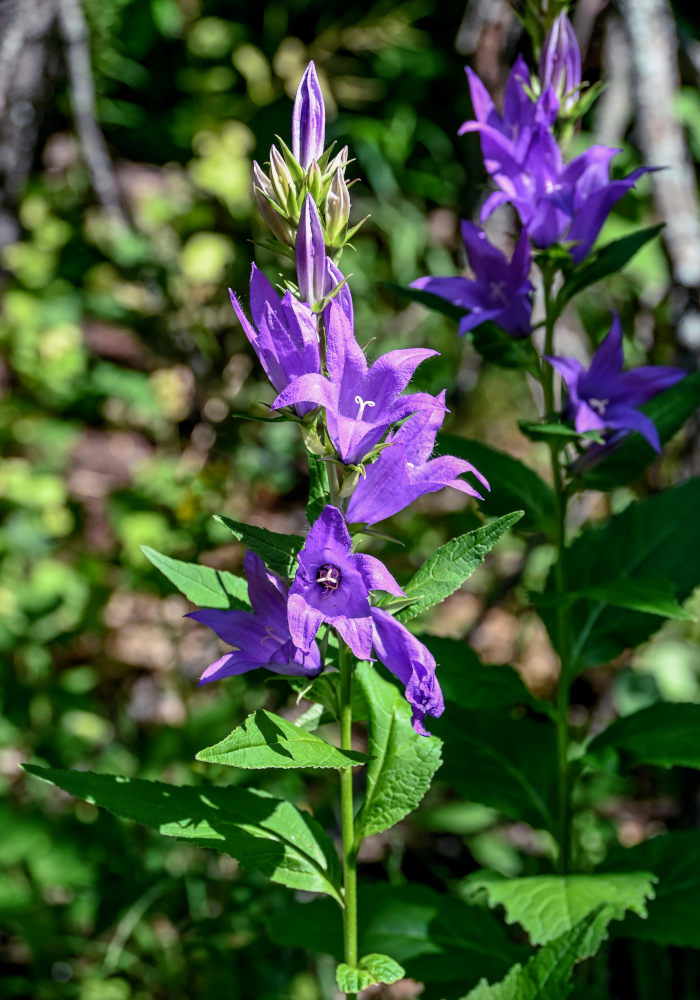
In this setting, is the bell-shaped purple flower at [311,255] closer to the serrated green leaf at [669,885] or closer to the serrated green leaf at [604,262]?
the serrated green leaf at [604,262]

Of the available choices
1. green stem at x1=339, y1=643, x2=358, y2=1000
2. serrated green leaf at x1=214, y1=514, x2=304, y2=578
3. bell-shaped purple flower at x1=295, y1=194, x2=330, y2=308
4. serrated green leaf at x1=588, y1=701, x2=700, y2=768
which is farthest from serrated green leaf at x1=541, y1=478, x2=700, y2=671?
bell-shaped purple flower at x1=295, y1=194, x2=330, y2=308

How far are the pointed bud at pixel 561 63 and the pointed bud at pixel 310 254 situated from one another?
2.72 ft

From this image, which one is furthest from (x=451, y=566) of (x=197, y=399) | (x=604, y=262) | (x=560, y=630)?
(x=197, y=399)

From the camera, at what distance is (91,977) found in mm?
2279

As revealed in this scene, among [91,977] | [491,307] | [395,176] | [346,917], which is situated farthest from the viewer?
[395,176]

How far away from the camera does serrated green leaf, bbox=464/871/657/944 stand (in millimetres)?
1501

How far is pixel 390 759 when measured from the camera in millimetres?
1332

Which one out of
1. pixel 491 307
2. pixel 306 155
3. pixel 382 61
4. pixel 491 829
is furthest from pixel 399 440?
pixel 382 61

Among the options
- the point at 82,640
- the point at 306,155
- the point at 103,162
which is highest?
the point at 103,162

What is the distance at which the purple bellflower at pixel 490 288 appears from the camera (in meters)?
1.68

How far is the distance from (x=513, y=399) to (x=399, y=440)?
10.4 ft

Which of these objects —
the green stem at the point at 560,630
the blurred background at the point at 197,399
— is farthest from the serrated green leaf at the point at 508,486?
the blurred background at the point at 197,399

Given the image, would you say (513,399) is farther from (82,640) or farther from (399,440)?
(399,440)

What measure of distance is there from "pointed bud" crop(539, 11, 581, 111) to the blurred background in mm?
216
